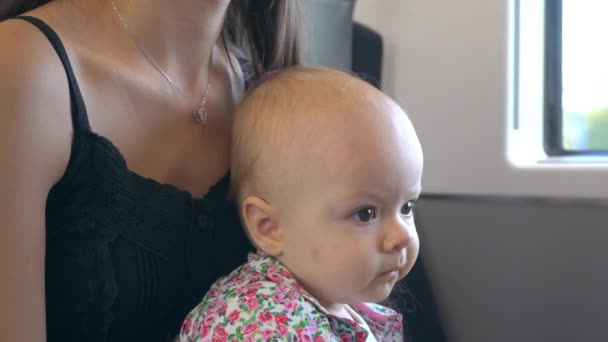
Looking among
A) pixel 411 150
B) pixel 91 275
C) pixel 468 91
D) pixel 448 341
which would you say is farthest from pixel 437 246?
pixel 91 275

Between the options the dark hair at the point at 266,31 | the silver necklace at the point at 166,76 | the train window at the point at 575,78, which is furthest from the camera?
the train window at the point at 575,78

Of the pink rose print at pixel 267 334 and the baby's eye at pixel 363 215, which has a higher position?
the baby's eye at pixel 363 215

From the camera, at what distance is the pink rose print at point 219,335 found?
763 millimetres

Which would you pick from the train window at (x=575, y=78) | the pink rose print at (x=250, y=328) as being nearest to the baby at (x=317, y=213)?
the pink rose print at (x=250, y=328)

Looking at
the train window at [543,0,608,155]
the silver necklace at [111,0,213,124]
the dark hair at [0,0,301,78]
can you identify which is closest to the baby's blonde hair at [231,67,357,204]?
the silver necklace at [111,0,213,124]

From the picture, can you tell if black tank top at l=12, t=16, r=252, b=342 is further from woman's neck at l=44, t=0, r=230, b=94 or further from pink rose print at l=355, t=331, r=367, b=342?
pink rose print at l=355, t=331, r=367, b=342

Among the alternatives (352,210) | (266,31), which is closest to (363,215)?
(352,210)

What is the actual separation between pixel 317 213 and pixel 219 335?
0.16 meters

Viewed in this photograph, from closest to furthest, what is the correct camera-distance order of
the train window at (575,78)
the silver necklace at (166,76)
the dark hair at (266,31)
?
1. the silver necklace at (166,76)
2. the dark hair at (266,31)
3. the train window at (575,78)

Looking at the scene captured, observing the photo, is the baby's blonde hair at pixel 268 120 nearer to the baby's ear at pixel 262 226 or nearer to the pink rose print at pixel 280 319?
the baby's ear at pixel 262 226

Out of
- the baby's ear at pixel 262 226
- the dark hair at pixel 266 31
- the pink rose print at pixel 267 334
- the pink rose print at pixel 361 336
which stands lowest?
the pink rose print at pixel 361 336

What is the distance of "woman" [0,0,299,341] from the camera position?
0.77m

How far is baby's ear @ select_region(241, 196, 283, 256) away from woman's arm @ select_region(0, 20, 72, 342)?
0.70 ft

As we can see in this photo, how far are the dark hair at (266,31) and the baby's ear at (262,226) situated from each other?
362 mm
